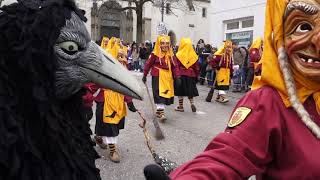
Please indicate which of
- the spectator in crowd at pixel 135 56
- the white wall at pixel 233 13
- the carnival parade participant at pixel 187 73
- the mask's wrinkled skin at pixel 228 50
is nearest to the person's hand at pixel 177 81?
the carnival parade participant at pixel 187 73

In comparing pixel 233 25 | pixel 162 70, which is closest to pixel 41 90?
pixel 162 70

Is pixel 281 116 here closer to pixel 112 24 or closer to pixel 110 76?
A: pixel 110 76

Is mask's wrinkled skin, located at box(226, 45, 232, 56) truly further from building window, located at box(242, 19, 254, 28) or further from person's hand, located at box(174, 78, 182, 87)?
building window, located at box(242, 19, 254, 28)

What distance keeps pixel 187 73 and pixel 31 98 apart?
8938 mm

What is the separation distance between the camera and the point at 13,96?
5.45 feet

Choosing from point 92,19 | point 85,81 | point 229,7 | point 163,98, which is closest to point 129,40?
point 92,19

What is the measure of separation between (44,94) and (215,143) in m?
0.68

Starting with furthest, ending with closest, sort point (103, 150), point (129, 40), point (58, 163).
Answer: point (129, 40) < point (103, 150) < point (58, 163)

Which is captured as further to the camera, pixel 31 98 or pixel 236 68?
pixel 236 68

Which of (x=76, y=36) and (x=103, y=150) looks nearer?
(x=76, y=36)

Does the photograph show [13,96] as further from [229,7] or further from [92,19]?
[92,19]

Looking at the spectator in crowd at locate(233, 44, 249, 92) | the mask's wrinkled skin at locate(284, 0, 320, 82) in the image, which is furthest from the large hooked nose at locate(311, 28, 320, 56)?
the spectator in crowd at locate(233, 44, 249, 92)

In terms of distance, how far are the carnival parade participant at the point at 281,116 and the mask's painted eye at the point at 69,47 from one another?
650 millimetres

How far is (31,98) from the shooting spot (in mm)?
1682
